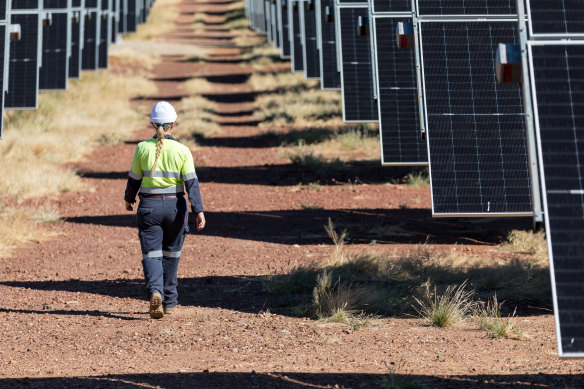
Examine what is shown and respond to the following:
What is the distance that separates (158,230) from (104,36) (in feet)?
95.2

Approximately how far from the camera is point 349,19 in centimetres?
1788

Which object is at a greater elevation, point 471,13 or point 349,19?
point 349,19

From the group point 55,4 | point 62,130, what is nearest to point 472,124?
point 62,130

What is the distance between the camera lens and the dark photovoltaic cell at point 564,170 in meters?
5.22

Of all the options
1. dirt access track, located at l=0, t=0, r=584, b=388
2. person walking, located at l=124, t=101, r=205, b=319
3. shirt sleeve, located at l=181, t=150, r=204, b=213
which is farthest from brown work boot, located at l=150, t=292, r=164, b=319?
shirt sleeve, located at l=181, t=150, r=204, b=213

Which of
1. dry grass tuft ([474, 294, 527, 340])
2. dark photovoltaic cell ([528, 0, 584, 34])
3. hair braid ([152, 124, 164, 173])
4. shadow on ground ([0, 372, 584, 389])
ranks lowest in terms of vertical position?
shadow on ground ([0, 372, 584, 389])

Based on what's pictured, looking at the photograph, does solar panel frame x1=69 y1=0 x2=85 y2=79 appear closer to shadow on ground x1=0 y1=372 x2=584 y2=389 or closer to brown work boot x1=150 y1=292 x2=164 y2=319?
brown work boot x1=150 y1=292 x2=164 y2=319

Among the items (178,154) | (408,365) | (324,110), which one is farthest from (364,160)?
(408,365)

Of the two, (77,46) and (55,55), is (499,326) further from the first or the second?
(77,46)

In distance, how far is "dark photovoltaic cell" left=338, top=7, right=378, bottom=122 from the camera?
1736 cm

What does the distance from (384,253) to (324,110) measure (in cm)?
1893

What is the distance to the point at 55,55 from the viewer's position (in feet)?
74.5

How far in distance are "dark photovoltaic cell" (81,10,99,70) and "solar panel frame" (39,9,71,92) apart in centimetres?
766

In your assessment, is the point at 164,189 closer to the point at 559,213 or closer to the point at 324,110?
the point at 559,213
